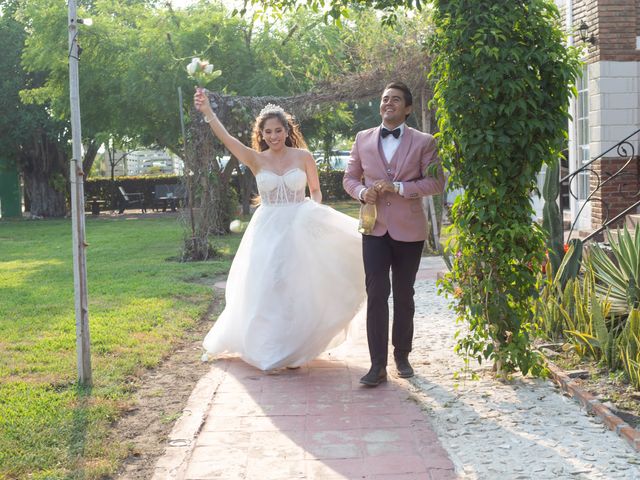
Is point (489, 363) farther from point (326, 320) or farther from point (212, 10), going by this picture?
point (212, 10)

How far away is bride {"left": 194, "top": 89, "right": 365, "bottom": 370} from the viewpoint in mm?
6660

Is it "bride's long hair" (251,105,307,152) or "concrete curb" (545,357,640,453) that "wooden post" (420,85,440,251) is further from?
"concrete curb" (545,357,640,453)

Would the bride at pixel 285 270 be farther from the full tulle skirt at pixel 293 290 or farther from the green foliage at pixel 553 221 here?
the green foliage at pixel 553 221

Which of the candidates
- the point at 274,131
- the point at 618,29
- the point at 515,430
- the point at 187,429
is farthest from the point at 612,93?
the point at 187,429

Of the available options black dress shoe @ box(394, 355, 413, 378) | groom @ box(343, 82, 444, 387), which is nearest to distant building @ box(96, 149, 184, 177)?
black dress shoe @ box(394, 355, 413, 378)

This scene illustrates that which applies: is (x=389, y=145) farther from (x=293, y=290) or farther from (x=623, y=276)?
(x=623, y=276)

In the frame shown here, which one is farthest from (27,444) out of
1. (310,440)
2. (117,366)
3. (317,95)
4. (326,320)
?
(317,95)

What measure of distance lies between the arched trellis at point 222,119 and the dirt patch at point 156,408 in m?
7.18

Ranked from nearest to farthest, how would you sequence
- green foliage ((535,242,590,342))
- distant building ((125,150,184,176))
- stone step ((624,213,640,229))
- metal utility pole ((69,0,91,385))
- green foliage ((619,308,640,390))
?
green foliage ((619,308,640,390)), metal utility pole ((69,0,91,385)), green foliage ((535,242,590,342)), stone step ((624,213,640,229)), distant building ((125,150,184,176))

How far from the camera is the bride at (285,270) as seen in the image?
6.66 metres

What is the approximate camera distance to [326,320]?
6.70 m

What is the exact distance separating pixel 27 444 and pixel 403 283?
2811 millimetres

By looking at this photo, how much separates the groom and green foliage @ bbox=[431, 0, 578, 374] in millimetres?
293

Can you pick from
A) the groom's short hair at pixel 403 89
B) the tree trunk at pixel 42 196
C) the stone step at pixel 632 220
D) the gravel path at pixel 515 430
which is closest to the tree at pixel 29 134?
the tree trunk at pixel 42 196
